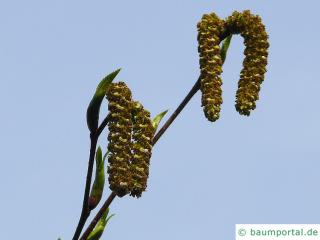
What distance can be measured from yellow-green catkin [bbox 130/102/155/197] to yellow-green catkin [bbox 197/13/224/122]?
294 mm

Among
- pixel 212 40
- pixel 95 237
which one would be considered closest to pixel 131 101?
pixel 212 40

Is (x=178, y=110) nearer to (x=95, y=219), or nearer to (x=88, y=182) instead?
(x=88, y=182)

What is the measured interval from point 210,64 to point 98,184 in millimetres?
895

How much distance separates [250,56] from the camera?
14.1 feet

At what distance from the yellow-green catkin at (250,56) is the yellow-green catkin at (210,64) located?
104 mm

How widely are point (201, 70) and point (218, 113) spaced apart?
0.33 metres

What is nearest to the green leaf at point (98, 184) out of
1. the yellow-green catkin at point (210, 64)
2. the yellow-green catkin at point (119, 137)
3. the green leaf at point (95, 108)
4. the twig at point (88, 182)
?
the twig at point (88, 182)

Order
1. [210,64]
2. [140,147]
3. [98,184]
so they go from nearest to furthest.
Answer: [140,147] < [210,64] < [98,184]

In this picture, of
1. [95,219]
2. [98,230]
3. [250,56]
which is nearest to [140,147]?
[95,219]

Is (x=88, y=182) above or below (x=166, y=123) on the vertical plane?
below

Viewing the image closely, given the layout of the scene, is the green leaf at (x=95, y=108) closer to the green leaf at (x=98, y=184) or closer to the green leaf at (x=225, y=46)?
the green leaf at (x=98, y=184)

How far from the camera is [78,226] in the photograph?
427 centimetres

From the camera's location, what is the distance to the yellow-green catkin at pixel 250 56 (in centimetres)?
414

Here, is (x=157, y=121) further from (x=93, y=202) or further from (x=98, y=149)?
(x=93, y=202)
